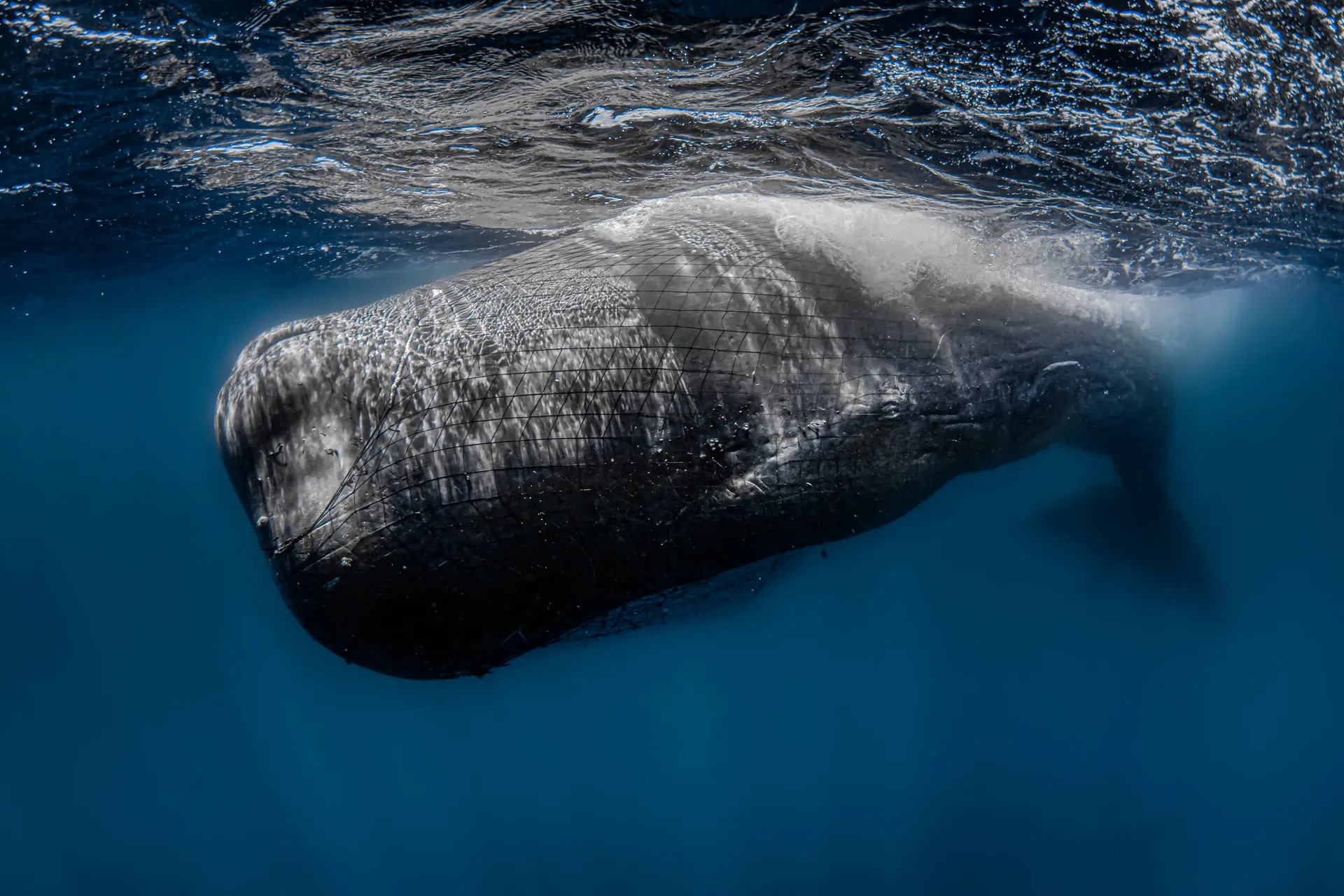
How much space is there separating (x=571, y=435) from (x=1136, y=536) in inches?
323

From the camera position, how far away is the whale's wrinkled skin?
8.43 feet

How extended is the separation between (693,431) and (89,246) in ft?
49.2

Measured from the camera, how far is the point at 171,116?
724cm

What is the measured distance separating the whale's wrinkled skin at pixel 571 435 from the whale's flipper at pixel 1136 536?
18.9ft

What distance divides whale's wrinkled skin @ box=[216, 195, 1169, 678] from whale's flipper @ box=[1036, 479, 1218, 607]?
18.9ft

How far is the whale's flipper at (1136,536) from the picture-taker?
26.9ft

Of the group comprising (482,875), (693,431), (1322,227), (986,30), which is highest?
(986,30)

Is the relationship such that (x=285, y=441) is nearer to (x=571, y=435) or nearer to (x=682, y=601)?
(x=571, y=435)

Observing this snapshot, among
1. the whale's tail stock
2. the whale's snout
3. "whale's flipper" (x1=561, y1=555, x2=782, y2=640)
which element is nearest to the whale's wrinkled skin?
the whale's snout

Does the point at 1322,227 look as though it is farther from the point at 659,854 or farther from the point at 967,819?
the point at 659,854

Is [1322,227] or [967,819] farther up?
[1322,227]

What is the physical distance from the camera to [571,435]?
2.68 m

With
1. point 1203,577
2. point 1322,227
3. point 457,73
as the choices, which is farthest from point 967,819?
point 457,73

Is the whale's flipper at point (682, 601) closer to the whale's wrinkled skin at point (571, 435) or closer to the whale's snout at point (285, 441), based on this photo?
the whale's wrinkled skin at point (571, 435)
